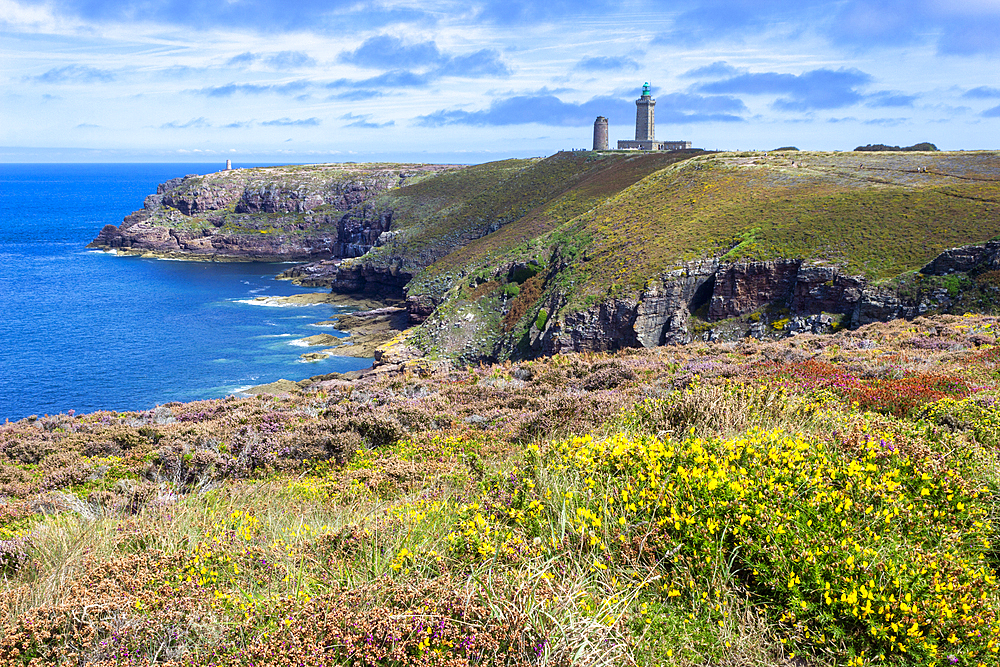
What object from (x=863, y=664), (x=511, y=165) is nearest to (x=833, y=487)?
(x=863, y=664)

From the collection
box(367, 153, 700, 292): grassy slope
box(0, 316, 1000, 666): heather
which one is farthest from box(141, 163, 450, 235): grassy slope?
box(0, 316, 1000, 666): heather

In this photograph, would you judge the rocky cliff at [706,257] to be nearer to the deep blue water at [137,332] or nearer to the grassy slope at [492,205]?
the grassy slope at [492,205]

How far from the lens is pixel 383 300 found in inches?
3268

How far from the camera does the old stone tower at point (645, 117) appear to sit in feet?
400

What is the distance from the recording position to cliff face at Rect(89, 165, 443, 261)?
12000cm

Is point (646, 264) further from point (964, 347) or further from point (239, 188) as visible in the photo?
point (239, 188)

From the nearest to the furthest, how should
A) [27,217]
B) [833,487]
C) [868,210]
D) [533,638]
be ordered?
[533,638] < [833,487] < [868,210] < [27,217]

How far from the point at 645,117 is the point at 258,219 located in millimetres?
83908

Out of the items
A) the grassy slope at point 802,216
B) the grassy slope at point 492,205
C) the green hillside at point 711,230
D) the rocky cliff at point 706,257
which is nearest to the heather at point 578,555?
the rocky cliff at point 706,257

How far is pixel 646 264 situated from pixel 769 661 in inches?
1665

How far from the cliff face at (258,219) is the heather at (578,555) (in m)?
105

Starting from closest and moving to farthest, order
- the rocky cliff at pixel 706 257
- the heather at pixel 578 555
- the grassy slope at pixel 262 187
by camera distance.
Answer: the heather at pixel 578 555, the rocky cliff at pixel 706 257, the grassy slope at pixel 262 187

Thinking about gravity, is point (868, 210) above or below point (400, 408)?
above

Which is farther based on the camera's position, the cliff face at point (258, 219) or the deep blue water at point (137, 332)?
the cliff face at point (258, 219)
